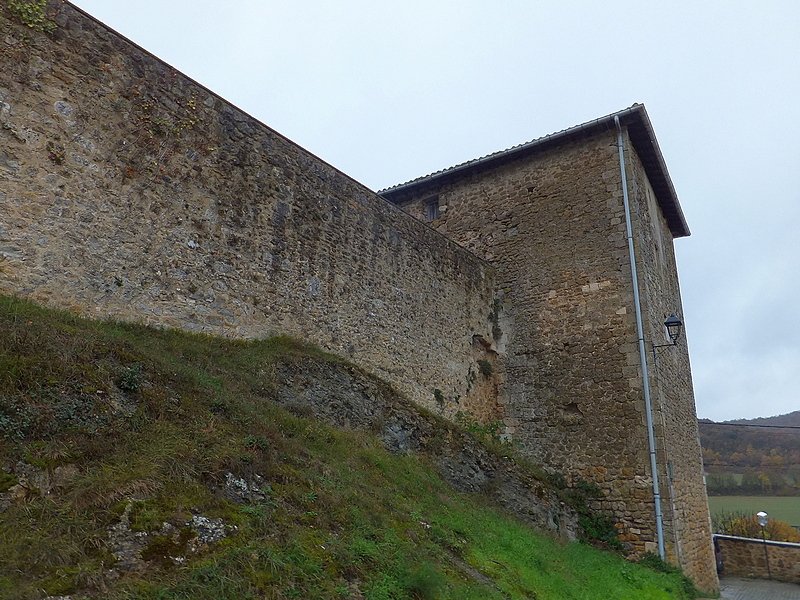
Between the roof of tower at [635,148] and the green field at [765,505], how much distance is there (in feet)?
79.0

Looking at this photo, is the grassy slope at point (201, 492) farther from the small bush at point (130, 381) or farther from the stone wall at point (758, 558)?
the stone wall at point (758, 558)

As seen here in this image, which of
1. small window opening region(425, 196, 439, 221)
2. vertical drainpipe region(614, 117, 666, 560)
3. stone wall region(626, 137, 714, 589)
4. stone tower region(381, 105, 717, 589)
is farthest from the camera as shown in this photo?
small window opening region(425, 196, 439, 221)

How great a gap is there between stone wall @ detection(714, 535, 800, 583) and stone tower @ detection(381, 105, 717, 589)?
10.6 ft

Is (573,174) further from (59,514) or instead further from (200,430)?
(59,514)

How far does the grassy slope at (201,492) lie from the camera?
3193mm

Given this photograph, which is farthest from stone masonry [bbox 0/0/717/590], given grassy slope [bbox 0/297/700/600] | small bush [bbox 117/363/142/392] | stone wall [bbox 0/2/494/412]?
small bush [bbox 117/363/142/392]

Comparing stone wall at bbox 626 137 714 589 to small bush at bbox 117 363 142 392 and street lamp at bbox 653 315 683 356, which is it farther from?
small bush at bbox 117 363 142 392

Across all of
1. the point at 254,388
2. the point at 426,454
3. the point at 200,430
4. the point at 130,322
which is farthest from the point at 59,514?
the point at 426,454

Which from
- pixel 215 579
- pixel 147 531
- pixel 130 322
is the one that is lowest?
pixel 215 579

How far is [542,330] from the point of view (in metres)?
12.0

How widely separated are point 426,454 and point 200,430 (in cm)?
377

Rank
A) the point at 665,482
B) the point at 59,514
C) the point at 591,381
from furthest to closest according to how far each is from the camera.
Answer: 1. the point at 591,381
2. the point at 665,482
3. the point at 59,514

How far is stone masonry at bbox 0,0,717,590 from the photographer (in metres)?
6.30

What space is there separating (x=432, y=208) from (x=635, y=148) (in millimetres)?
4971
